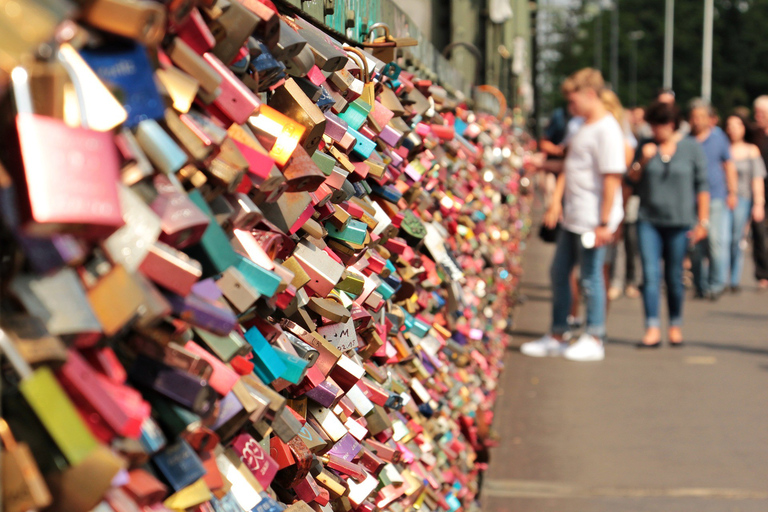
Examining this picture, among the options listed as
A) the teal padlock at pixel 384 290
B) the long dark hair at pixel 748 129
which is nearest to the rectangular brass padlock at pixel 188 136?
the teal padlock at pixel 384 290

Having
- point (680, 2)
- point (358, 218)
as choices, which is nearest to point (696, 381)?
point (358, 218)

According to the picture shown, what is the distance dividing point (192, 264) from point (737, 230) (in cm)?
1177

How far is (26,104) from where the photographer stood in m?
0.76

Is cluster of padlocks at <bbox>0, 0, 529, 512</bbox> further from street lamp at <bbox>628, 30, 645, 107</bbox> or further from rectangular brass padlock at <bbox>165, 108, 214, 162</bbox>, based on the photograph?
street lamp at <bbox>628, 30, 645, 107</bbox>

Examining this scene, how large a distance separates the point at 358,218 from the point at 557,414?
4.06 meters

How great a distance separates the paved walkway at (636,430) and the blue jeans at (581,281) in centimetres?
39

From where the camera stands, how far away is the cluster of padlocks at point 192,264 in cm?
78

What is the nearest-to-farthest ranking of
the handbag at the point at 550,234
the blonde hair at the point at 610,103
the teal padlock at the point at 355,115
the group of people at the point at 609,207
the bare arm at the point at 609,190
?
1. the teal padlock at the point at 355,115
2. the bare arm at the point at 609,190
3. the group of people at the point at 609,207
4. the blonde hair at the point at 610,103
5. the handbag at the point at 550,234

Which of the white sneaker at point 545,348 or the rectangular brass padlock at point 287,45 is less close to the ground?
the rectangular brass padlock at point 287,45

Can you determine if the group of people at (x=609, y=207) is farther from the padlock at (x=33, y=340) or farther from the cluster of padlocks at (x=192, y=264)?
the padlock at (x=33, y=340)

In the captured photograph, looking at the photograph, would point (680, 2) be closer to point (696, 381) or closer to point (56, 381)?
point (696, 381)

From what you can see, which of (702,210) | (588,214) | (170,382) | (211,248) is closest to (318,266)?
(211,248)

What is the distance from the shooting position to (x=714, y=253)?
11.4 metres

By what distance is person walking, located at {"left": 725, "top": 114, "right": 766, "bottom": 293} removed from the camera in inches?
461
